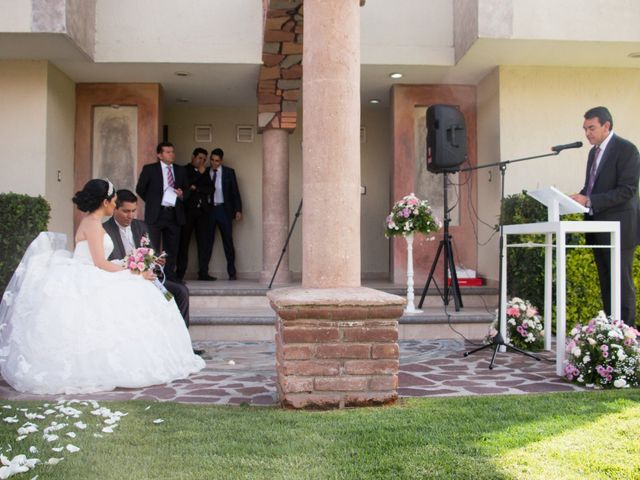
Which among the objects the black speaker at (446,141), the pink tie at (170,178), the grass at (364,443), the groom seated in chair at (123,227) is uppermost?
the black speaker at (446,141)

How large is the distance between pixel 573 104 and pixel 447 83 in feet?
5.94

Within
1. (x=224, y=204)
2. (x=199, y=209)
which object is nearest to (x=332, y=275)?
(x=199, y=209)

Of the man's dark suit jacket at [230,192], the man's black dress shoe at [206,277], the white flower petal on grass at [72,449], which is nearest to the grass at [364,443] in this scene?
the white flower petal on grass at [72,449]

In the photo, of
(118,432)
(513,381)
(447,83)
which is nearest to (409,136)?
(447,83)

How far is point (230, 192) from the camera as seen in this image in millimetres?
10852

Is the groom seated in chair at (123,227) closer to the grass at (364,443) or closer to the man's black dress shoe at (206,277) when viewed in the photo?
the grass at (364,443)

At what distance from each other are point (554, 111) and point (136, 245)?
6.02 meters

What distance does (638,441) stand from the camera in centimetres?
329

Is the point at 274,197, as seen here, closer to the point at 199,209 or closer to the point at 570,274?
the point at 199,209

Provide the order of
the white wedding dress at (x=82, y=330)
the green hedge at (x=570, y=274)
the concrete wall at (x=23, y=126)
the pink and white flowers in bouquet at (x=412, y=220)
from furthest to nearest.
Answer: the concrete wall at (x=23, y=126)
the pink and white flowers in bouquet at (x=412, y=220)
the green hedge at (x=570, y=274)
the white wedding dress at (x=82, y=330)

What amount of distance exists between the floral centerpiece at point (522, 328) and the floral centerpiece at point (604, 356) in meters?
1.34

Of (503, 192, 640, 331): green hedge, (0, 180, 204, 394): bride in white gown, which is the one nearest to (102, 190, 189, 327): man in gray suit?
(0, 180, 204, 394): bride in white gown

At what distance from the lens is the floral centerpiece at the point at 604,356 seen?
15.4 feet

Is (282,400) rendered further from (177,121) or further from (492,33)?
(177,121)
